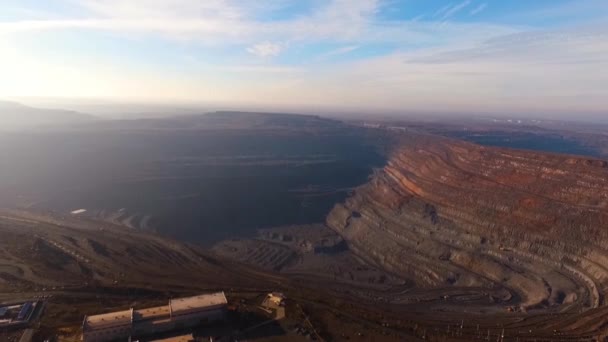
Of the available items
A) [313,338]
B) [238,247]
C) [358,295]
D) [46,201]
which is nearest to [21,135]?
[46,201]

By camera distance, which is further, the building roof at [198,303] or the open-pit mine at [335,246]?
the open-pit mine at [335,246]

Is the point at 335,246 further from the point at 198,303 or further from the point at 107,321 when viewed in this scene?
the point at 107,321

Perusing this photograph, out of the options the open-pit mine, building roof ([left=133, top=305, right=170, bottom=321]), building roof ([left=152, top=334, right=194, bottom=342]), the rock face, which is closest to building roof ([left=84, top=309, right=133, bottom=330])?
building roof ([left=133, top=305, right=170, bottom=321])

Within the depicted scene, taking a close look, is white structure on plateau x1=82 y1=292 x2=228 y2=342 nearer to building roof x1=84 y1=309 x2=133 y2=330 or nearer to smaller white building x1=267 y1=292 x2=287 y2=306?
building roof x1=84 y1=309 x2=133 y2=330

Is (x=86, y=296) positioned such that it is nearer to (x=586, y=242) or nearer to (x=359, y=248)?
(x=359, y=248)

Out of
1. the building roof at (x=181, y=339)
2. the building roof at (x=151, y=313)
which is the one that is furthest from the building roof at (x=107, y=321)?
the building roof at (x=181, y=339)

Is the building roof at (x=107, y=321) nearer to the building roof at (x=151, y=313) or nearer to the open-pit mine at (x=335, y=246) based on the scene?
the building roof at (x=151, y=313)
